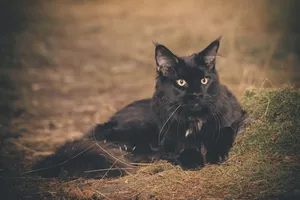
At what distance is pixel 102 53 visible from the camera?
984 centimetres

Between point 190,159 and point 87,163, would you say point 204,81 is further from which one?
point 87,163

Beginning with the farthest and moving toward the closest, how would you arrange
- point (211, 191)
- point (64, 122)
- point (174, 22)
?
1. point (174, 22)
2. point (64, 122)
3. point (211, 191)

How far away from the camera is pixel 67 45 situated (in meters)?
10.4

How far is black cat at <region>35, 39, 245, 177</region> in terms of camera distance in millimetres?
3186

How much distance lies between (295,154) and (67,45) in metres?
8.49

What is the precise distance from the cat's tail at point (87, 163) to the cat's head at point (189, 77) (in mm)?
776

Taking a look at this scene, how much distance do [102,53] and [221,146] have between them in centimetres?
709

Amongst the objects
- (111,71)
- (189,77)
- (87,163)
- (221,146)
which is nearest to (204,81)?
(189,77)

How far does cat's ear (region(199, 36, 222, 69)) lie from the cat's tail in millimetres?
1218

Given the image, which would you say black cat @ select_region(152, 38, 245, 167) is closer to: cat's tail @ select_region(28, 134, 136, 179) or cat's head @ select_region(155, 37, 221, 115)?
cat's head @ select_region(155, 37, 221, 115)

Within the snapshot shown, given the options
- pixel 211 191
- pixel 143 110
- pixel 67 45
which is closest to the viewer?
pixel 211 191

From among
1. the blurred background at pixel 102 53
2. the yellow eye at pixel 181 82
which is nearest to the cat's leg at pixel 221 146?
the yellow eye at pixel 181 82

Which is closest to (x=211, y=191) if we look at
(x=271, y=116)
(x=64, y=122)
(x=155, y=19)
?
(x=271, y=116)

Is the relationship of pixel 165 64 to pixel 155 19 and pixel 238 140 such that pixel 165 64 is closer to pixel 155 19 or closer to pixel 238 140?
pixel 238 140
